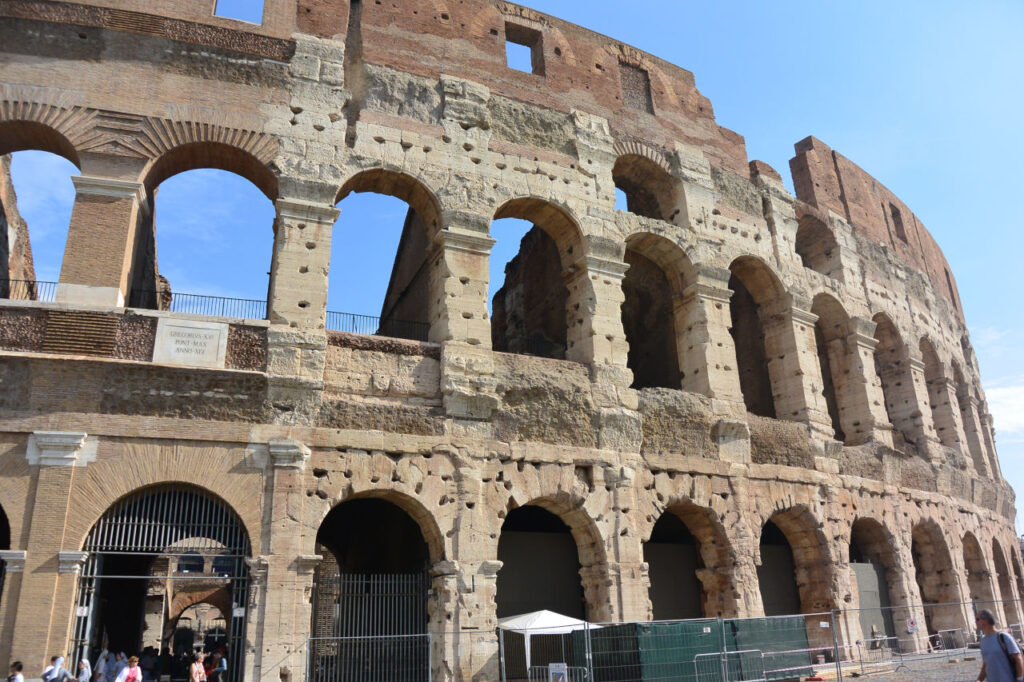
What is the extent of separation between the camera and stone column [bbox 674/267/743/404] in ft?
42.4

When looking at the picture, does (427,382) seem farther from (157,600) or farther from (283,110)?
(157,600)

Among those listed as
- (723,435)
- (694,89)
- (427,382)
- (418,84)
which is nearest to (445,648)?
(427,382)

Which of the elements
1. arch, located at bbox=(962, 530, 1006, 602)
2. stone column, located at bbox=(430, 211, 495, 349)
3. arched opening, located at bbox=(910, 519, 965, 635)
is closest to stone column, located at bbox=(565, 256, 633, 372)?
stone column, located at bbox=(430, 211, 495, 349)

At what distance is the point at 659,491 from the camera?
1158cm

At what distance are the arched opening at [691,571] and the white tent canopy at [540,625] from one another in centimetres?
244

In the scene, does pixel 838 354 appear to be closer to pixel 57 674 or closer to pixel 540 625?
pixel 540 625

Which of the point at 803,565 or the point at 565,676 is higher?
the point at 803,565

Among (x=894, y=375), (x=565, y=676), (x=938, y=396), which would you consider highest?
(x=894, y=375)

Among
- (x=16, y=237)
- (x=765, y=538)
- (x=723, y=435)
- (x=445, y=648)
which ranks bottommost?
(x=445, y=648)

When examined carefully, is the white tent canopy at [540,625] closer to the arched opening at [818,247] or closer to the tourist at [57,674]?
the tourist at [57,674]

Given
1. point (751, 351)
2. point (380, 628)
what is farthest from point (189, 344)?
point (751, 351)

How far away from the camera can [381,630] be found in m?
10.1

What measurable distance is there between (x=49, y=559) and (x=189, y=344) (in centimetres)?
277

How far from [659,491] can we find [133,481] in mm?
7123
